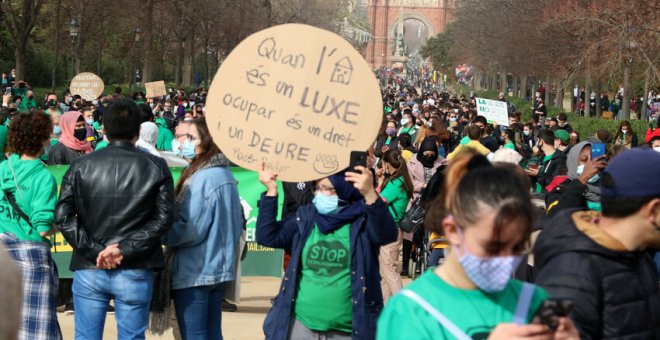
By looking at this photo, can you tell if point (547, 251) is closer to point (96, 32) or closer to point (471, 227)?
point (471, 227)

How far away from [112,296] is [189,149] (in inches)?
45.2

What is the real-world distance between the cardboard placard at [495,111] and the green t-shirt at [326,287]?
59.1ft

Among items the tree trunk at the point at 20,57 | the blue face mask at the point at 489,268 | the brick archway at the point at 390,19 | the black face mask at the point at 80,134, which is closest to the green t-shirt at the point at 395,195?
the black face mask at the point at 80,134

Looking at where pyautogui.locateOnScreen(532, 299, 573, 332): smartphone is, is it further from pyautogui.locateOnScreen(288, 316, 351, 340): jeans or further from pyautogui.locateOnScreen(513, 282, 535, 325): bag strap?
pyautogui.locateOnScreen(288, 316, 351, 340): jeans

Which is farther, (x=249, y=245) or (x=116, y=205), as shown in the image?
(x=249, y=245)

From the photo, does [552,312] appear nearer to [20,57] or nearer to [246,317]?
[246,317]

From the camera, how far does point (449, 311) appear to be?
281 centimetres

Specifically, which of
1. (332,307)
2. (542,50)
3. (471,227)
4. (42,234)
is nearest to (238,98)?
(332,307)

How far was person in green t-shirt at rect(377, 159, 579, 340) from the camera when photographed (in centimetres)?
275

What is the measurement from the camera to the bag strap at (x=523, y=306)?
284 cm

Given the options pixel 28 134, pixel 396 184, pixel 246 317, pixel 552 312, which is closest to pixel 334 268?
pixel 28 134

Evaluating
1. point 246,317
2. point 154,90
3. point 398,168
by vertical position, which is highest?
point 154,90

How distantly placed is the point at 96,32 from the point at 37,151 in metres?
42.8

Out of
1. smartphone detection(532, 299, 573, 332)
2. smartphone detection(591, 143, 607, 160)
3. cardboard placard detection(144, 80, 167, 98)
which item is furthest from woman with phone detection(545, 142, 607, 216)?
cardboard placard detection(144, 80, 167, 98)
